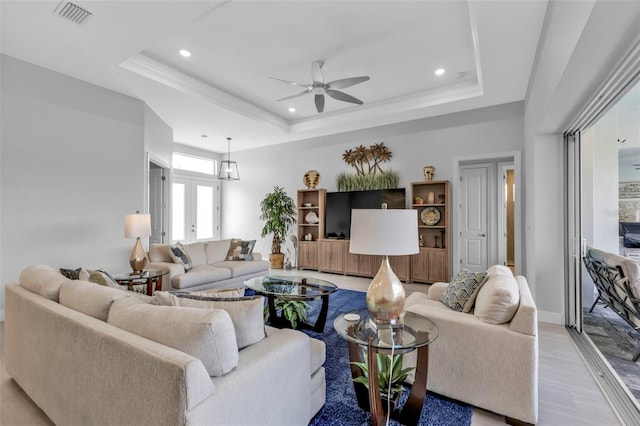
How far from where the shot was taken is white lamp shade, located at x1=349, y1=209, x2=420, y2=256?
5.29 feet

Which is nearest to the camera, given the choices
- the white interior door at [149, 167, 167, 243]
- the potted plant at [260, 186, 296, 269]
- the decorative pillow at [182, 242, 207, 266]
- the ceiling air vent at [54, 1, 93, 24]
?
the ceiling air vent at [54, 1, 93, 24]

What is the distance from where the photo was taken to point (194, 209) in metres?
7.84

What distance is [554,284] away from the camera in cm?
345

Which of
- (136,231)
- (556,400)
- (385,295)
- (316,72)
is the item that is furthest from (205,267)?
(556,400)

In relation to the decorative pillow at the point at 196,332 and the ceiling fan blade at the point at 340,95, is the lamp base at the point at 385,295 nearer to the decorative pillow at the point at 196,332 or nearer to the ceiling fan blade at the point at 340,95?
the decorative pillow at the point at 196,332

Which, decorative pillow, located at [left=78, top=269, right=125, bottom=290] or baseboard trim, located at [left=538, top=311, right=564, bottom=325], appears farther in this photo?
baseboard trim, located at [left=538, top=311, right=564, bottom=325]

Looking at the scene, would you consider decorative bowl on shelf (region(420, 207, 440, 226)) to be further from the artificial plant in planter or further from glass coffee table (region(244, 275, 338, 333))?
glass coffee table (region(244, 275, 338, 333))

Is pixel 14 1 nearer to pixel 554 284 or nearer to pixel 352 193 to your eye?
pixel 352 193

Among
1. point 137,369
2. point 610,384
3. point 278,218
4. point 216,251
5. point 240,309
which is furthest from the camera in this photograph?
point 278,218

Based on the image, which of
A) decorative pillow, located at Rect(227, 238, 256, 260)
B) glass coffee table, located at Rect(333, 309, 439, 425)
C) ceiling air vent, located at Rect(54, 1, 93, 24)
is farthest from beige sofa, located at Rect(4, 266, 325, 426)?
decorative pillow, located at Rect(227, 238, 256, 260)

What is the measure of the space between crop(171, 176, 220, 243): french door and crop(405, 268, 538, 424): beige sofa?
21.8 ft

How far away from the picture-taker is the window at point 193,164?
24.5 feet

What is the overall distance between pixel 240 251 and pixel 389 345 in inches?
162

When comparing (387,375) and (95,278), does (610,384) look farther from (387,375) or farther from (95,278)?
(95,278)
